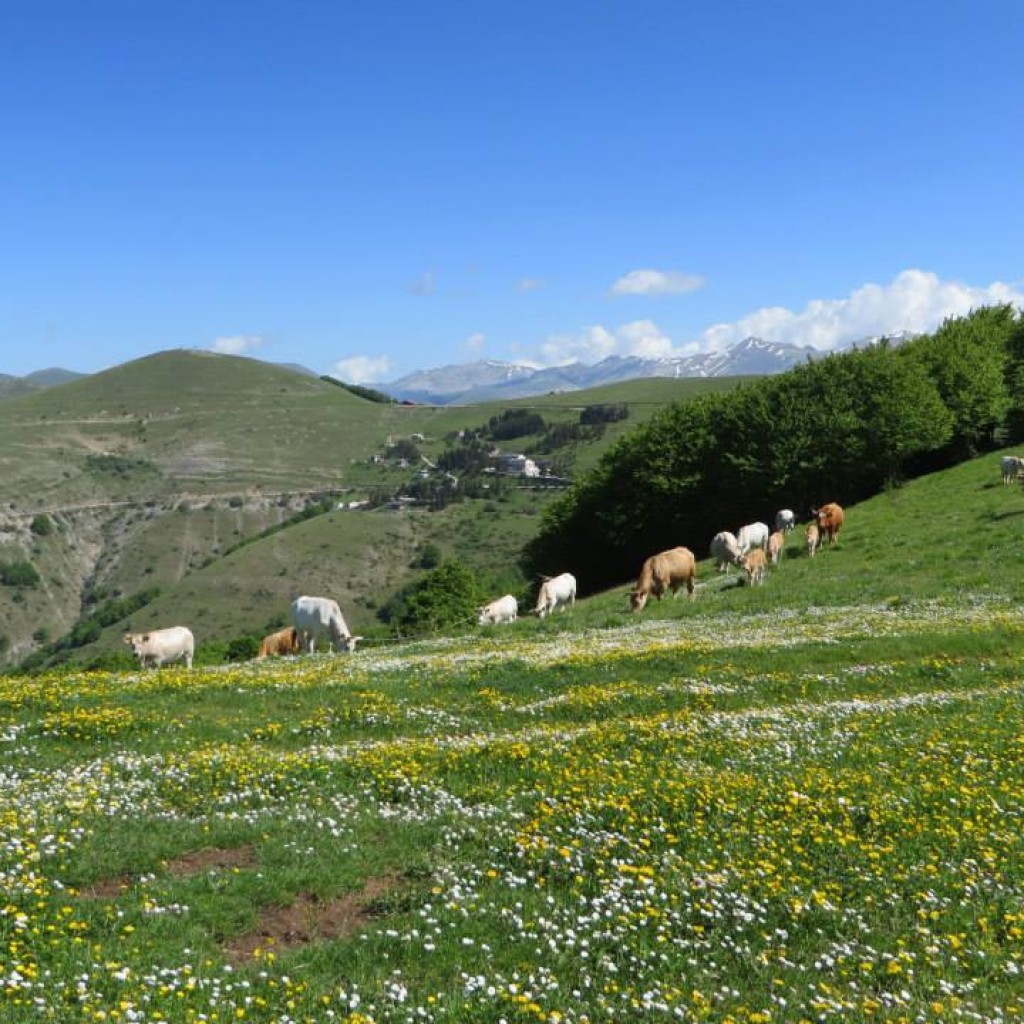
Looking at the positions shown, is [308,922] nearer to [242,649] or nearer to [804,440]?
[242,649]

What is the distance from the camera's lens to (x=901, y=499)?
65125mm

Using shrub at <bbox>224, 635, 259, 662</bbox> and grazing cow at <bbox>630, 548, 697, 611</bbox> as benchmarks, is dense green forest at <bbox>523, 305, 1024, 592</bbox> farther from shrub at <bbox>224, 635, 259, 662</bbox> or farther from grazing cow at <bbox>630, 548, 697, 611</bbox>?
grazing cow at <bbox>630, 548, 697, 611</bbox>

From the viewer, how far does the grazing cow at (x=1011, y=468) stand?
58812mm

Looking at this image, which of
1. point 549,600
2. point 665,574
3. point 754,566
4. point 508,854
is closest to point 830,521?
point 754,566

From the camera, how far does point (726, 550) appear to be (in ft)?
179

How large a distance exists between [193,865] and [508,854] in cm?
415

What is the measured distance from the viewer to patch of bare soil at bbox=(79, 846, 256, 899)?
1041cm

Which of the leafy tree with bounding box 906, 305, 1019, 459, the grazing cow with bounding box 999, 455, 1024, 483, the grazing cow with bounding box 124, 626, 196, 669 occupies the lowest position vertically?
the grazing cow with bounding box 124, 626, 196, 669

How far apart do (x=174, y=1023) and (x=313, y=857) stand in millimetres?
3887

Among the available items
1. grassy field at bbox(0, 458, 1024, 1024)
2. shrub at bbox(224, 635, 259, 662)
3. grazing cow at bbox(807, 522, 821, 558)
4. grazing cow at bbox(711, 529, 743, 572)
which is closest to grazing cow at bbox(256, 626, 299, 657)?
grassy field at bbox(0, 458, 1024, 1024)

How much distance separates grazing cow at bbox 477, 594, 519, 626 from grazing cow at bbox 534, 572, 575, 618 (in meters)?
1.53

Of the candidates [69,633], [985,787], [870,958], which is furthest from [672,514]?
[69,633]

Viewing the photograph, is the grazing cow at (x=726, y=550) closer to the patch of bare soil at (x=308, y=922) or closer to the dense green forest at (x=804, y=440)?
the dense green forest at (x=804, y=440)

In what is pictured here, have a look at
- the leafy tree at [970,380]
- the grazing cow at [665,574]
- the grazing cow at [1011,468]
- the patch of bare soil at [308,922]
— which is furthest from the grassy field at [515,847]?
the leafy tree at [970,380]
